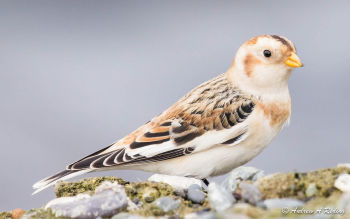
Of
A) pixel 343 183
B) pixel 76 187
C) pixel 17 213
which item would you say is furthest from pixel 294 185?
pixel 17 213

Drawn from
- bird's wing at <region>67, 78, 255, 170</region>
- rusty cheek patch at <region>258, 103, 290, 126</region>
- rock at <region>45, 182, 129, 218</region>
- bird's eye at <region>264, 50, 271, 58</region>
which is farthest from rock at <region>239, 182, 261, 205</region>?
bird's eye at <region>264, 50, 271, 58</region>

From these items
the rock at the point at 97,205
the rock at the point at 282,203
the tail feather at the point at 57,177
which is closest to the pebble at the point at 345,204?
the rock at the point at 282,203

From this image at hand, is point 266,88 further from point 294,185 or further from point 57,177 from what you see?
point 57,177

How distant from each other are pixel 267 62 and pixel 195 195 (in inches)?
72.4

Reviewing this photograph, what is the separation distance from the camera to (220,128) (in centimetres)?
607

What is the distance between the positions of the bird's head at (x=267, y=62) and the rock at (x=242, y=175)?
0.97 metres

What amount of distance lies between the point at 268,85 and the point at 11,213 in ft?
9.79

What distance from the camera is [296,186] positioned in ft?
15.0

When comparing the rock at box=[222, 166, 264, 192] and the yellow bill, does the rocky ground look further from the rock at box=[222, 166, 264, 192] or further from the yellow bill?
the yellow bill

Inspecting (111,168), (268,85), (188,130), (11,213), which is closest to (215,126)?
(188,130)

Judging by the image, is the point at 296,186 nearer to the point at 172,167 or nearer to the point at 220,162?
the point at 220,162

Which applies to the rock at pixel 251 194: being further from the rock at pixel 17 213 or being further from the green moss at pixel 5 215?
the green moss at pixel 5 215

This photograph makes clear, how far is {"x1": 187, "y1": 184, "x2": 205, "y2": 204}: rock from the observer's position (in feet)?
16.7

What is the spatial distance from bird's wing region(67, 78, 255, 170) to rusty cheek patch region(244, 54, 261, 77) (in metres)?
0.27
